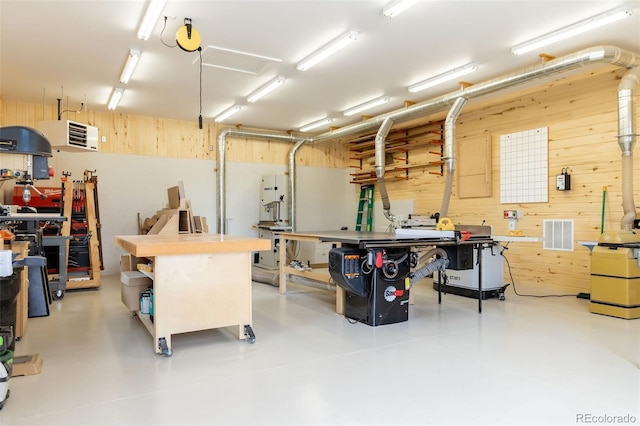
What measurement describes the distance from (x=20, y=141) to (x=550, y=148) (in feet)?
19.8

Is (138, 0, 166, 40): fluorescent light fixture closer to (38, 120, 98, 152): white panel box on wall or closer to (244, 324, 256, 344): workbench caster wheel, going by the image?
(38, 120, 98, 152): white panel box on wall

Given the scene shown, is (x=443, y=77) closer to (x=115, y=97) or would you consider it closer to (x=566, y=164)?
(x=566, y=164)

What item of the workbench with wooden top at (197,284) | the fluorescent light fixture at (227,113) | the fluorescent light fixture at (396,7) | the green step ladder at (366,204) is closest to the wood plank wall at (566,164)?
the green step ladder at (366,204)

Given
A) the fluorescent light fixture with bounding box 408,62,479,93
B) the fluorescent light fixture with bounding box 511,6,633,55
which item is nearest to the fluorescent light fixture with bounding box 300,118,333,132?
the fluorescent light fixture with bounding box 408,62,479,93

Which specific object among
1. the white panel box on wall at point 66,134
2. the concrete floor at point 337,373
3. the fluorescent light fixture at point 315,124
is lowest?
the concrete floor at point 337,373

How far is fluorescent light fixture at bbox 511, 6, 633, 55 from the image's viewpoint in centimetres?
377

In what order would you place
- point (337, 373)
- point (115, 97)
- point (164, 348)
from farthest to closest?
point (115, 97) < point (164, 348) < point (337, 373)

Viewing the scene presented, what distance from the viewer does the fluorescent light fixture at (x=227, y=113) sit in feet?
23.5

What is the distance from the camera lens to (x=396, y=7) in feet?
12.1

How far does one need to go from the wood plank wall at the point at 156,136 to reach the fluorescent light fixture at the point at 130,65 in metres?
2.06

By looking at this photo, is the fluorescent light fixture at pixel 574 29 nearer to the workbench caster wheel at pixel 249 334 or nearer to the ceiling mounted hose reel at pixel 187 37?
the ceiling mounted hose reel at pixel 187 37

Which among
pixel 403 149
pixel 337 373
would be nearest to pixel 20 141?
pixel 337 373

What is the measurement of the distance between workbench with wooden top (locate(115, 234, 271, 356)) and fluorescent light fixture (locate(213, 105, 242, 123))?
4.36 metres

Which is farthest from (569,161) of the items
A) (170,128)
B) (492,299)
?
(170,128)
